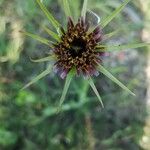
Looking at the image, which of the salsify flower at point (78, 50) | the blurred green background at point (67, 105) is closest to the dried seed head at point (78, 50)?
the salsify flower at point (78, 50)

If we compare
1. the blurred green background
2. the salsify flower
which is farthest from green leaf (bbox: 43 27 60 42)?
the blurred green background

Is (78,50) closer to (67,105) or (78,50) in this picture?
(78,50)

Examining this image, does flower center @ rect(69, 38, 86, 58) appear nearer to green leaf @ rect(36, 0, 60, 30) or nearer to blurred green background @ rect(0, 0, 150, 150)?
green leaf @ rect(36, 0, 60, 30)

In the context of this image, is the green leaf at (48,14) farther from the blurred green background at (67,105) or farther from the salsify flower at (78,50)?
the blurred green background at (67,105)

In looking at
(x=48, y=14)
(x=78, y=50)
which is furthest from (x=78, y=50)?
(x=48, y=14)

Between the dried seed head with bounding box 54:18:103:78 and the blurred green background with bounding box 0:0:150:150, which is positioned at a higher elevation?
the blurred green background with bounding box 0:0:150:150

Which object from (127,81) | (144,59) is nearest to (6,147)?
(127,81)

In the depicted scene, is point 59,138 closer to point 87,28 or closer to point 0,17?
point 0,17
